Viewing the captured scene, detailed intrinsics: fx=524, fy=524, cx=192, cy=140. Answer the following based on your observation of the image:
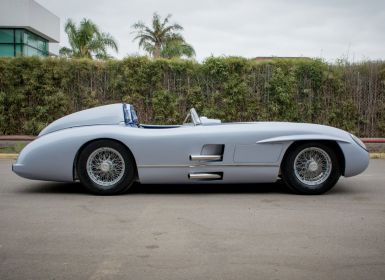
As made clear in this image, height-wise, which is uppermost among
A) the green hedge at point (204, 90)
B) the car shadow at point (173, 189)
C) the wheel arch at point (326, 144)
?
the green hedge at point (204, 90)

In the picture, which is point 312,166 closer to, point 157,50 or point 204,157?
point 204,157

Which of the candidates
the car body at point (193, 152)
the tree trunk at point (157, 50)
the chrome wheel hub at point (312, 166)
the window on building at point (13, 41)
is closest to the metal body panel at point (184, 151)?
the car body at point (193, 152)

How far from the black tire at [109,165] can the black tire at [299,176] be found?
190cm

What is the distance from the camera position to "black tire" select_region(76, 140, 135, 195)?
6363 millimetres

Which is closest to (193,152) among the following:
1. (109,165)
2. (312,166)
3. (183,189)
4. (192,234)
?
(183,189)

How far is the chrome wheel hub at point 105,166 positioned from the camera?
6379 millimetres

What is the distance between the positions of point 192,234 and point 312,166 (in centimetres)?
248

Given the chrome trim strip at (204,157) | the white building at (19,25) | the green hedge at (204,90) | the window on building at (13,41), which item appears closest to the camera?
the chrome trim strip at (204,157)

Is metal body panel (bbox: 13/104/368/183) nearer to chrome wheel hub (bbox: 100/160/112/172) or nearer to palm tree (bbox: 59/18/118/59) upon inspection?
chrome wheel hub (bbox: 100/160/112/172)

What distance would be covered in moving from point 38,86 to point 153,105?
3.08 m

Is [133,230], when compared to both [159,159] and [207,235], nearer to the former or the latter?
[207,235]

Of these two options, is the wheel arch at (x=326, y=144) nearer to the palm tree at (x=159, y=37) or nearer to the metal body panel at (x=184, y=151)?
the metal body panel at (x=184, y=151)

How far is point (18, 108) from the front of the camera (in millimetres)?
13906

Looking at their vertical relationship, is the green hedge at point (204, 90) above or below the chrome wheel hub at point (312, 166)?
above
